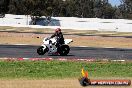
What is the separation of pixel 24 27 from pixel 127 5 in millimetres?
78728

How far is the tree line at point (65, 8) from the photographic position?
327 ft

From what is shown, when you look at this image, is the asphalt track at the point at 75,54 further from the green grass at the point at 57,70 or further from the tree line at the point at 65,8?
the tree line at the point at 65,8

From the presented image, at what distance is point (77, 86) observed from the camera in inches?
505

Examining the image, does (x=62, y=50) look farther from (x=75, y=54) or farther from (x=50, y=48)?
(x=75, y=54)

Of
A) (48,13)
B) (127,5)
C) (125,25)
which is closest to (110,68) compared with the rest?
(125,25)

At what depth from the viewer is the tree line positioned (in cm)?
9962

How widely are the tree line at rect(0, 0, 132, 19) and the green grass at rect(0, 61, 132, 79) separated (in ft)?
247

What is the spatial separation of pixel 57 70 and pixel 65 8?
11219 cm

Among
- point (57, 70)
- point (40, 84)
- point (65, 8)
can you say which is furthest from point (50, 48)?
point (65, 8)

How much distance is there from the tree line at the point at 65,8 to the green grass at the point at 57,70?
247 feet

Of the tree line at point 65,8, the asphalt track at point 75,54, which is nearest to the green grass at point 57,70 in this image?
the asphalt track at point 75,54

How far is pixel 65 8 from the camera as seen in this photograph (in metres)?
129

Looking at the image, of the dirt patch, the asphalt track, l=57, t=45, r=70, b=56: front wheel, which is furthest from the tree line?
the dirt patch

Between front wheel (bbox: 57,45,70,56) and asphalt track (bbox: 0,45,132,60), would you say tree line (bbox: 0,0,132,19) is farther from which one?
front wheel (bbox: 57,45,70,56)
